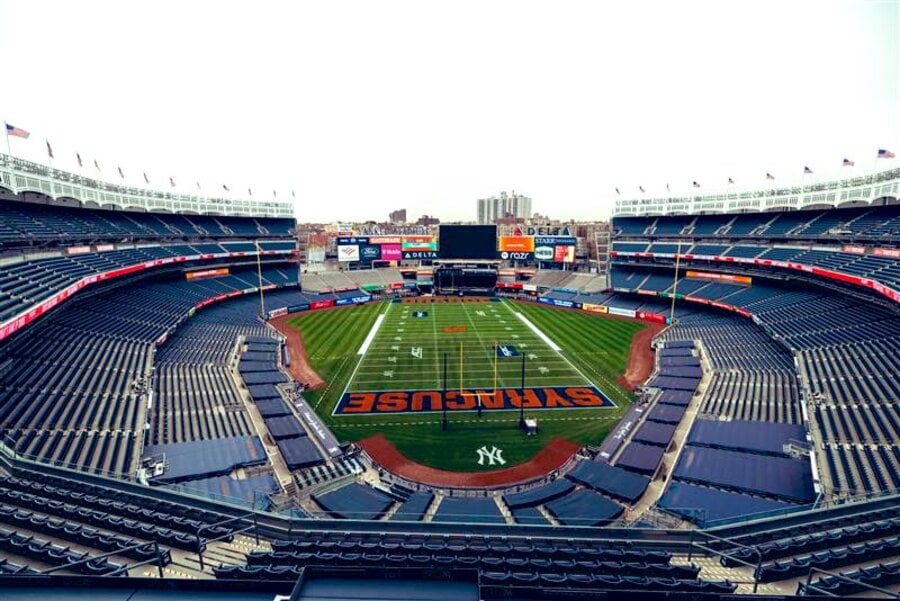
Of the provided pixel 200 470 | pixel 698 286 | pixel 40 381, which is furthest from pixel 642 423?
pixel 698 286

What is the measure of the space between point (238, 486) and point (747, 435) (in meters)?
26.5

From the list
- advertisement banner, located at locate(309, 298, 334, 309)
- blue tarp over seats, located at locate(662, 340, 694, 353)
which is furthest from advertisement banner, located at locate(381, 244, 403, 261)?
Result: blue tarp over seats, located at locate(662, 340, 694, 353)

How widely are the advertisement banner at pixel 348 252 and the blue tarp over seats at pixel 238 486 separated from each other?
62265mm

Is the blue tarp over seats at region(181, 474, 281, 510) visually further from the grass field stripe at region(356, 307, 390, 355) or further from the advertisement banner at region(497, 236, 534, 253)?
the advertisement banner at region(497, 236, 534, 253)

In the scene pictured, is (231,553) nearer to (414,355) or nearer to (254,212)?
(414,355)

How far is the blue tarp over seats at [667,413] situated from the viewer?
25.7m

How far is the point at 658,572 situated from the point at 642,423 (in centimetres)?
1799

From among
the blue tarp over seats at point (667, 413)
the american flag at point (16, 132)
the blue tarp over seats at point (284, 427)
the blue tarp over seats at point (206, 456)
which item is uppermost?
the american flag at point (16, 132)

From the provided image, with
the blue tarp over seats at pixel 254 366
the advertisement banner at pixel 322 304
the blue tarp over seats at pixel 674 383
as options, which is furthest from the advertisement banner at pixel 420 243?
the blue tarp over seats at pixel 674 383

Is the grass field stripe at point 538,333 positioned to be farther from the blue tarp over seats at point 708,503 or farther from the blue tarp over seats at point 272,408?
the blue tarp over seats at point 272,408

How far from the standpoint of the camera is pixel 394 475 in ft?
71.4

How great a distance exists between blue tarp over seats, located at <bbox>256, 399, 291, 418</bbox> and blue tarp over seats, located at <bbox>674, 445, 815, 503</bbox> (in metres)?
23.3

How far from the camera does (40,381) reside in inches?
847

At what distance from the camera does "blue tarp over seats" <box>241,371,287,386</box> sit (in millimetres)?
31031
